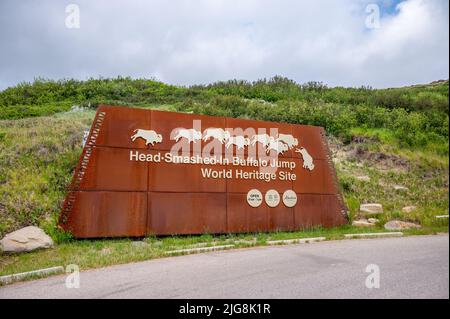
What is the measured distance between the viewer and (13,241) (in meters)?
9.79

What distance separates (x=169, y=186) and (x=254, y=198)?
315 cm

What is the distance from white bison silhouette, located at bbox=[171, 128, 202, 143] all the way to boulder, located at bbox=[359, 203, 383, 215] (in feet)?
25.2

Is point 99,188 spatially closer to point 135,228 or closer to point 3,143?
point 135,228

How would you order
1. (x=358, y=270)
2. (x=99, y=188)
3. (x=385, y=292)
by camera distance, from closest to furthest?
1. (x=385, y=292)
2. (x=358, y=270)
3. (x=99, y=188)

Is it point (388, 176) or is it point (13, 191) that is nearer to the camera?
point (13, 191)

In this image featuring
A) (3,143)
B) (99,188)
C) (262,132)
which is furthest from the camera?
(3,143)

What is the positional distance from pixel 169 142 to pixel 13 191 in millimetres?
5518

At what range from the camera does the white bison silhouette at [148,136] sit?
1189 centimetres

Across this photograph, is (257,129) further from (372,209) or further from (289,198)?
(372,209)

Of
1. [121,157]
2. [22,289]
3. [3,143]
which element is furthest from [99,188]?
[3,143]

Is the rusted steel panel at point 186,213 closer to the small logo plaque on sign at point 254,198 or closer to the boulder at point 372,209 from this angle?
the small logo plaque on sign at point 254,198

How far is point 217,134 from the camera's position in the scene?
517 inches

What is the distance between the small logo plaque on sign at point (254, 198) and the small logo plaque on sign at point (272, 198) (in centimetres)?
31

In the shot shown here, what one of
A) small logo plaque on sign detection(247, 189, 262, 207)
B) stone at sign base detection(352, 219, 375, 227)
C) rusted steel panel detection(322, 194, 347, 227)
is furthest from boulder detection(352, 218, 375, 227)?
small logo plaque on sign detection(247, 189, 262, 207)
